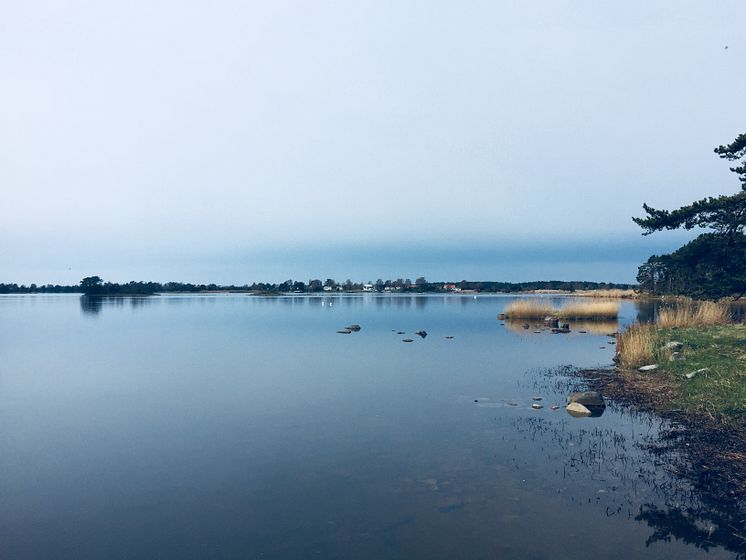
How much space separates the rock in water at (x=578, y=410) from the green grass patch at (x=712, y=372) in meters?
2.54

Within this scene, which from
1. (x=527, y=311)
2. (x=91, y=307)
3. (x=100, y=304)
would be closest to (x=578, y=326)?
(x=527, y=311)

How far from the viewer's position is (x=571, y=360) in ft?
84.1

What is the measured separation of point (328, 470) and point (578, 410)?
826 cm

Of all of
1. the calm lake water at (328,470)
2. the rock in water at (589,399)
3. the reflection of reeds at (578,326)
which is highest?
the rock in water at (589,399)

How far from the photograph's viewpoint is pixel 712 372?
16219 millimetres

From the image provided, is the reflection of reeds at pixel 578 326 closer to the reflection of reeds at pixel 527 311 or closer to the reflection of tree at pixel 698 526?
the reflection of reeds at pixel 527 311

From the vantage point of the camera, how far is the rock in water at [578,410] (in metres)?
14.6

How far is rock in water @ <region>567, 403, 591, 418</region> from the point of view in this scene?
14609mm

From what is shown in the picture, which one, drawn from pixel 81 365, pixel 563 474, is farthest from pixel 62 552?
pixel 81 365

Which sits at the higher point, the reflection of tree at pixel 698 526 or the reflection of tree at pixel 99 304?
the reflection of tree at pixel 99 304

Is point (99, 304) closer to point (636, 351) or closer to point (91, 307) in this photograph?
point (91, 307)

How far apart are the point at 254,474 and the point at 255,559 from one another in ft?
11.4

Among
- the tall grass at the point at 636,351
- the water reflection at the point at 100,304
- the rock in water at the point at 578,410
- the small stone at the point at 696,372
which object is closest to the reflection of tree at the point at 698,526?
the rock in water at the point at 578,410

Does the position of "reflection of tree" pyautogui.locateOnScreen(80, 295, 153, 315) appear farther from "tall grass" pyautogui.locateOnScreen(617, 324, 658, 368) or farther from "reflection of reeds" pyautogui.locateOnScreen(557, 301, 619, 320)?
"tall grass" pyautogui.locateOnScreen(617, 324, 658, 368)
